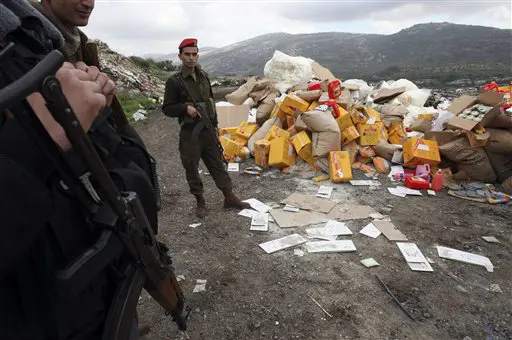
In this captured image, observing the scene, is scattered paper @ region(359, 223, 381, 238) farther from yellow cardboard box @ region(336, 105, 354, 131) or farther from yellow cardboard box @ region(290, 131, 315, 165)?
yellow cardboard box @ region(336, 105, 354, 131)

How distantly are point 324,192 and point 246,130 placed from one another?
2.26m

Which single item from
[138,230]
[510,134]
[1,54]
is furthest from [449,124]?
[1,54]

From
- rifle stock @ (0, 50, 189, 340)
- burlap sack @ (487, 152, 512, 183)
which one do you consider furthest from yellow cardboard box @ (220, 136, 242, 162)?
rifle stock @ (0, 50, 189, 340)

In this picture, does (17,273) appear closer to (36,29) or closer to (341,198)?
(36,29)

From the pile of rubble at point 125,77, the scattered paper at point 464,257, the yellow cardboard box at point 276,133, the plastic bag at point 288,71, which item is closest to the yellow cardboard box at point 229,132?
the yellow cardboard box at point 276,133

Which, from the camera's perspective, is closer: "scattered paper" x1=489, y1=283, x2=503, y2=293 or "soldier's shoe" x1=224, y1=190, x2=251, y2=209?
"scattered paper" x1=489, y1=283, x2=503, y2=293

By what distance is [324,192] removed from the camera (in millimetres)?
4168

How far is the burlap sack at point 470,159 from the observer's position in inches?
167

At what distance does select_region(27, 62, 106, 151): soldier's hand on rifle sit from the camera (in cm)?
68

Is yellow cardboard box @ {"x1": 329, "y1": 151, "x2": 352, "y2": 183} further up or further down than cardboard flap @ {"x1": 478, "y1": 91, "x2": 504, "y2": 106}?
further down

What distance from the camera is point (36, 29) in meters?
0.78

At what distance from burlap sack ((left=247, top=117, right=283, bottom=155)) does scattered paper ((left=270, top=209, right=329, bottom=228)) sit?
6.72 ft

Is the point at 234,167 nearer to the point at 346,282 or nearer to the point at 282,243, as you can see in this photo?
the point at 282,243

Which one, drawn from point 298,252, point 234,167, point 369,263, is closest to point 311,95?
point 234,167
